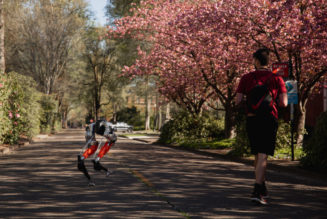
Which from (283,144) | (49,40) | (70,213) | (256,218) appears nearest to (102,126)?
(70,213)

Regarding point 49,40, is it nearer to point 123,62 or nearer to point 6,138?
point 123,62

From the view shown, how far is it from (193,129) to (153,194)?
18.8 m

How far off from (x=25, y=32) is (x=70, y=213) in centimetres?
3664

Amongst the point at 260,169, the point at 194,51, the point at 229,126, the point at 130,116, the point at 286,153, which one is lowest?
the point at 286,153

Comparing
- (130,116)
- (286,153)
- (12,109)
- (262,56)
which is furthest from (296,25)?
(130,116)

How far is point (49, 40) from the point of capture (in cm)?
4050

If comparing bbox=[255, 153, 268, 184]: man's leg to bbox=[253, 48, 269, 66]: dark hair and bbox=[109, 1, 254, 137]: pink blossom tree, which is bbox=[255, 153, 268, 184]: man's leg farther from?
bbox=[109, 1, 254, 137]: pink blossom tree

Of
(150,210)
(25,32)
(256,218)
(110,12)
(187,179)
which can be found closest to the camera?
(256,218)

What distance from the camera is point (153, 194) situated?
7.62 m

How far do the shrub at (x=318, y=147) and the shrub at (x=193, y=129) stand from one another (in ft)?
43.6

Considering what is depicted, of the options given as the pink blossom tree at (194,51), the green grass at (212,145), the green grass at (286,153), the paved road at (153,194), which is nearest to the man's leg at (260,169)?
the paved road at (153,194)

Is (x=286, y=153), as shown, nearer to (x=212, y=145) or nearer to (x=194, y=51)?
(x=212, y=145)

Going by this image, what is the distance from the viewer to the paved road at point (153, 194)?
6.13m

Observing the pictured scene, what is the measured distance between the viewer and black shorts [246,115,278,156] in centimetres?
666
